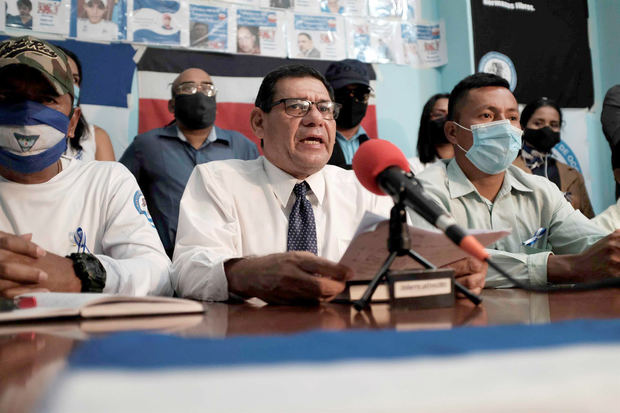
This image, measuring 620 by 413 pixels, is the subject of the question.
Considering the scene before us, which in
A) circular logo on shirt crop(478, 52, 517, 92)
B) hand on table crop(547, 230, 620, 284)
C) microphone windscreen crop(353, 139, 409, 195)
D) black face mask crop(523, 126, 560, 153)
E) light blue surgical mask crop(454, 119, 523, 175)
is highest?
circular logo on shirt crop(478, 52, 517, 92)

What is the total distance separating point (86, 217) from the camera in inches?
66.2

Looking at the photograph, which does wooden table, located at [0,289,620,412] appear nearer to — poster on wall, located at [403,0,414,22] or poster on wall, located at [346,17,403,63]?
poster on wall, located at [346,17,403,63]

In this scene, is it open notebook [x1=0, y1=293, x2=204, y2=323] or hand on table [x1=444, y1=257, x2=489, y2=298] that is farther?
hand on table [x1=444, y1=257, x2=489, y2=298]

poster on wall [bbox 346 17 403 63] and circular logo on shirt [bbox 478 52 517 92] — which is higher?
poster on wall [bbox 346 17 403 63]

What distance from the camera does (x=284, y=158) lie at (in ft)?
6.04

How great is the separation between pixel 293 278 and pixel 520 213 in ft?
4.55

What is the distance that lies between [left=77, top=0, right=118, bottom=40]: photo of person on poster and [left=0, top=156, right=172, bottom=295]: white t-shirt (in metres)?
2.18

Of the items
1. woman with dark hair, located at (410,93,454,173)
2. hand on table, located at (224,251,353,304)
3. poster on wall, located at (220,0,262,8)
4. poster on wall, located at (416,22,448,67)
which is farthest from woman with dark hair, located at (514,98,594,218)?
hand on table, located at (224,251,353,304)

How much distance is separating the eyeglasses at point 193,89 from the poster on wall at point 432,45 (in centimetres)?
205

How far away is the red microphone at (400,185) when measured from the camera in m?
0.85

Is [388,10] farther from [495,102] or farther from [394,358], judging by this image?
[394,358]

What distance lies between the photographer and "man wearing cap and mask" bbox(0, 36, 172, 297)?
1505 mm

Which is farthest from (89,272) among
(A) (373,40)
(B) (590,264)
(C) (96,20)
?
(A) (373,40)

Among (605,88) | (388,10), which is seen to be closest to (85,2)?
(388,10)
